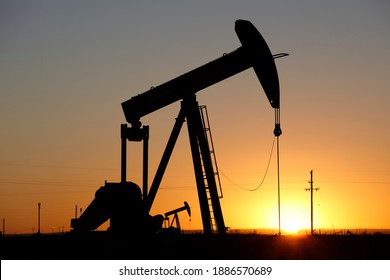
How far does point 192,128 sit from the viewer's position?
67.3 ft

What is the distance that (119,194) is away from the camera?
67.8 feet

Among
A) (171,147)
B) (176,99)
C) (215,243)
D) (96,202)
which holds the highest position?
(176,99)

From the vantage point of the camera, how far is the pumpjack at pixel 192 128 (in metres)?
19.9

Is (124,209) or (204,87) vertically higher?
(204,87)

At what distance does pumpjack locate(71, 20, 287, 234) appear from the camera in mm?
19875

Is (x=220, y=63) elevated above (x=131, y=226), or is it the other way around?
(x=220, y=63)

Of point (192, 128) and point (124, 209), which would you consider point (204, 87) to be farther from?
point (124, 209)

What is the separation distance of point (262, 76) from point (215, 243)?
15.7ft

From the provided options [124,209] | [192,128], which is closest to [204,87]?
[192,128]

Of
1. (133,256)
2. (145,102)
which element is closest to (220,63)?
(145,102)
